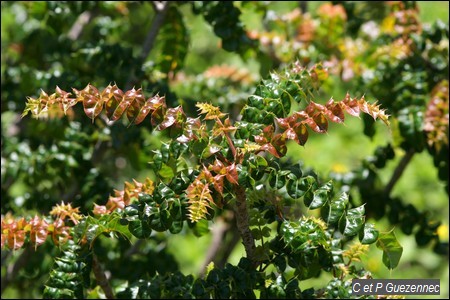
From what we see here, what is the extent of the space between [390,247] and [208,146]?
501mm

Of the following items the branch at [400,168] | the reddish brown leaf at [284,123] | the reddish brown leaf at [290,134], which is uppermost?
the reddish brown leaf at [284,123]

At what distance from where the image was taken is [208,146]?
1.86 m

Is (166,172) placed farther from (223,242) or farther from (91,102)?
(223,242)

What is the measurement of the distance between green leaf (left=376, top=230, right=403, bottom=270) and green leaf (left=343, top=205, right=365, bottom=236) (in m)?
0.09

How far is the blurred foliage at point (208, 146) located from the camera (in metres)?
1.88

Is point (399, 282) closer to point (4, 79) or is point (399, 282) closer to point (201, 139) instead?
point (201, 139)

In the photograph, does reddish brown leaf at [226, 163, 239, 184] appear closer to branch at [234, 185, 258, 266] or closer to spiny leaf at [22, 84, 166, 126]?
branch at [234, 185, 258, 266]

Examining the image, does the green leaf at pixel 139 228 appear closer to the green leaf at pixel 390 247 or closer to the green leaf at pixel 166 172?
the green leaf at pixel 166 172

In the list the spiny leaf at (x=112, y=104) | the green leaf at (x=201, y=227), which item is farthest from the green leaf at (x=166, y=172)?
the green leaf at (x=201, y=227)

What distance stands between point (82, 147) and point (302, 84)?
1.06 metres

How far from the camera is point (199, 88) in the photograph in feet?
11.6

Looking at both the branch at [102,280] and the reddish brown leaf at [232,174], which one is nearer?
the reddish brown leaf at [232,174]

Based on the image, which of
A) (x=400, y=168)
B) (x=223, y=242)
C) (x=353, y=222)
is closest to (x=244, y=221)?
(x=353, y=222)

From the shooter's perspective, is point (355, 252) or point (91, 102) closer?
point (91, 102)
